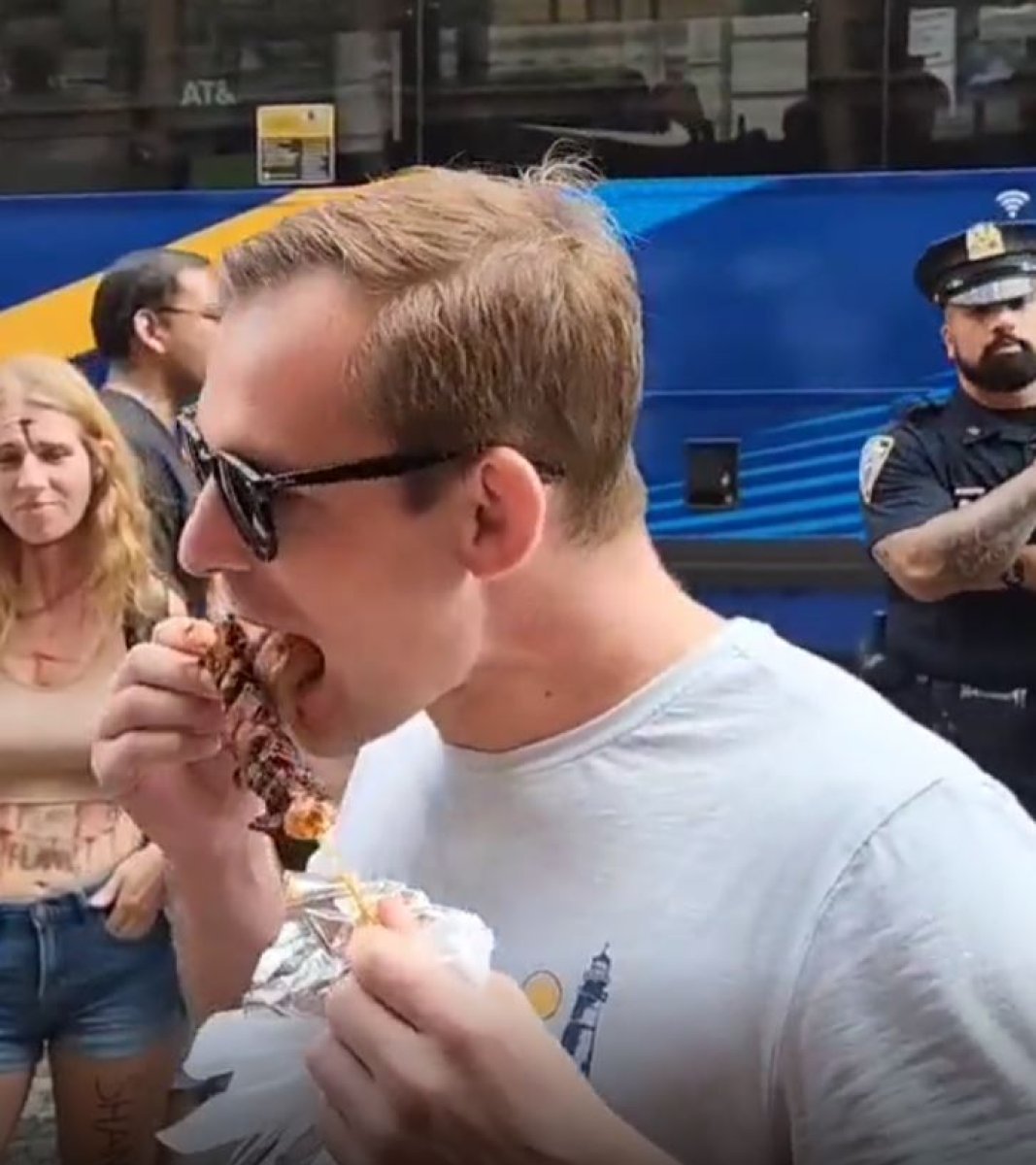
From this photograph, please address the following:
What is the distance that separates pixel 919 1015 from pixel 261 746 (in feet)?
1.57

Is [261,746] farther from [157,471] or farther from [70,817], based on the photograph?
[157,471]

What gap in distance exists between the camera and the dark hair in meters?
4.77

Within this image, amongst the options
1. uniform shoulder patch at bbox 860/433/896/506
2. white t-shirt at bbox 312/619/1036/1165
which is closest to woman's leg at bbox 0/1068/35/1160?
white t-shirt at bbox 312/619/1036/1165

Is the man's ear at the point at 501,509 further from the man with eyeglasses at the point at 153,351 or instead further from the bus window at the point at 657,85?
the bus window at the point at 657,85

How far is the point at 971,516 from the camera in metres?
4.15

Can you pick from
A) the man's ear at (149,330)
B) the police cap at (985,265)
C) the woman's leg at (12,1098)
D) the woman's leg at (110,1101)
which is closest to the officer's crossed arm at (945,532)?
the police cap at (985,265)

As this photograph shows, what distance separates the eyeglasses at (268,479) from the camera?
1265 millimetres

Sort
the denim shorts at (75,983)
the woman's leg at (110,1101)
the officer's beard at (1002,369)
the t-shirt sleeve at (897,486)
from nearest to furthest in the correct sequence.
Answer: the woman's leg at (110,1101) → the denim shorts at (75,983) → the t-shirt sleeve at (897,486) → the officer's beard at (1002,369)

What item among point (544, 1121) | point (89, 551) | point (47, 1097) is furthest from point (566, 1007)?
point (89, 551)

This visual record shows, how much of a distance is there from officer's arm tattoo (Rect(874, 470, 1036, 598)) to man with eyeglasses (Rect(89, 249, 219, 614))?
1.56m

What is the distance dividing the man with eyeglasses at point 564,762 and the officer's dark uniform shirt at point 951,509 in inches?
114

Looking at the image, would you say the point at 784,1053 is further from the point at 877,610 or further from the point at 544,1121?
the point at 877,610

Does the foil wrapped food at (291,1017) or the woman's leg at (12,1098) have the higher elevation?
the foil wrapped food at (291,1017)

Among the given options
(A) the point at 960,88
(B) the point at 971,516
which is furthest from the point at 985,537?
(A) the point at 960,88
